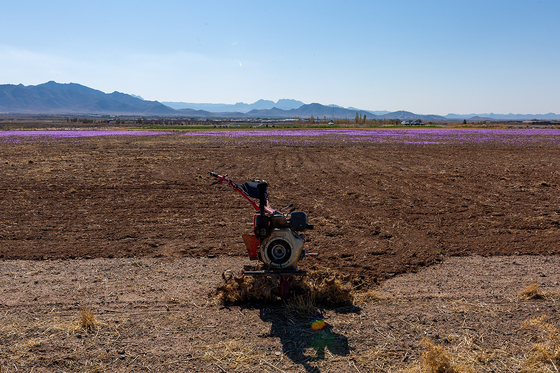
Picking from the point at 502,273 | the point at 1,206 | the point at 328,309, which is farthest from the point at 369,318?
the point at 1,206

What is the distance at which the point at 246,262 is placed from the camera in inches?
270

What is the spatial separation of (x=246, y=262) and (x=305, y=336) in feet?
8.68

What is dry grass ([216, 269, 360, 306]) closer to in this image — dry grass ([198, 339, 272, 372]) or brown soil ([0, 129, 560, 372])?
brown soil ([0, 129, 560, 372])

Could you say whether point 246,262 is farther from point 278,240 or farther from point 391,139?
point 391,139

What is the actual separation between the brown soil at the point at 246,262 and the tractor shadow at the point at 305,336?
0.02 metres

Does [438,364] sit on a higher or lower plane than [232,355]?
higher

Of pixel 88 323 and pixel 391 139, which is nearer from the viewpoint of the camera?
pixel 88 323

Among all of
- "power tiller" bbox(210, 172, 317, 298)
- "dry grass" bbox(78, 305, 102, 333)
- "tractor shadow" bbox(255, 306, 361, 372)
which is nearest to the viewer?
"tractor shadow" bbox(255, 306, 361, 372)

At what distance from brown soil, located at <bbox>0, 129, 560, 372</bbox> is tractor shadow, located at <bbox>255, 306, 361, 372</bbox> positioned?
2 centimetres

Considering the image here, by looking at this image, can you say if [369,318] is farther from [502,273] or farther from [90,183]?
[90,183]

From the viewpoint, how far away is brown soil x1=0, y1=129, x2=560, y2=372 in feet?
13.4

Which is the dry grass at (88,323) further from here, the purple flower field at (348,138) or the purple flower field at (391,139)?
the purple flower field at (391,139)

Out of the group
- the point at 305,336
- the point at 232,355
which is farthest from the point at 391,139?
the point at 232,355

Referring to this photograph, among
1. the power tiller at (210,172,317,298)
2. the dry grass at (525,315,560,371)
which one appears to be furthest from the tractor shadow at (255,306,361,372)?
the dry grass at (525,315,560,371)
